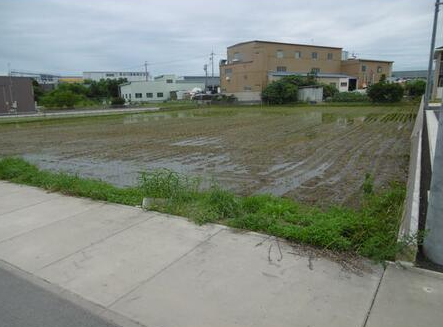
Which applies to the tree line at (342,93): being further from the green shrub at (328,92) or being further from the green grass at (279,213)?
the green grass at (279,213)

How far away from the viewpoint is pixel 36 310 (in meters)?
2.95

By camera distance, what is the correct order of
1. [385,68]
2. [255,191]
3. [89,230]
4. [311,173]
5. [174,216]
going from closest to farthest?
1. [89,230]
2. [174,216]
3. [255,191]
4. [311,173]
5. [385,68]

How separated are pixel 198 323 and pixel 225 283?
60cm

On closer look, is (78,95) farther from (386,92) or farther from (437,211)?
(437,211)

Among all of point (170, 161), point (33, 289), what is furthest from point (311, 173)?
point (33, 289)

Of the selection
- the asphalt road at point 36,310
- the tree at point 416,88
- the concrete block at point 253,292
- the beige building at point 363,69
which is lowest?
the asphalt road at point 36,310

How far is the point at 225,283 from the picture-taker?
10.5 ft

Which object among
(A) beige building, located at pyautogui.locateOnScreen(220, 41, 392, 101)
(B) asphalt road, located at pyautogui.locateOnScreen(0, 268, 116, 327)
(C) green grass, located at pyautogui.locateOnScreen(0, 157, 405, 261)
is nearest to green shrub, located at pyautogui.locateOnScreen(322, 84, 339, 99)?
(A) beige building, located at pyautogui.locateOnScreen(220, 41, 392, 101)

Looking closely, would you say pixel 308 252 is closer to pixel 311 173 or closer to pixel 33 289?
pixel 33 289

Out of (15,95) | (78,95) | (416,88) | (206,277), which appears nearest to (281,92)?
(416,88)

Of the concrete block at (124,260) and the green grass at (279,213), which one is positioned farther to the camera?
the green grass at (279,213)

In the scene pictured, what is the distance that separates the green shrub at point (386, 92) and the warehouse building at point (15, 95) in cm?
4821

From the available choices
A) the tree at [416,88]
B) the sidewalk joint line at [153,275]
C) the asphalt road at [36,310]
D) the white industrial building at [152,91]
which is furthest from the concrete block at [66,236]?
the white industrial building at [152,91]

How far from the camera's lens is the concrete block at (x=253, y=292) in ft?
8.87
